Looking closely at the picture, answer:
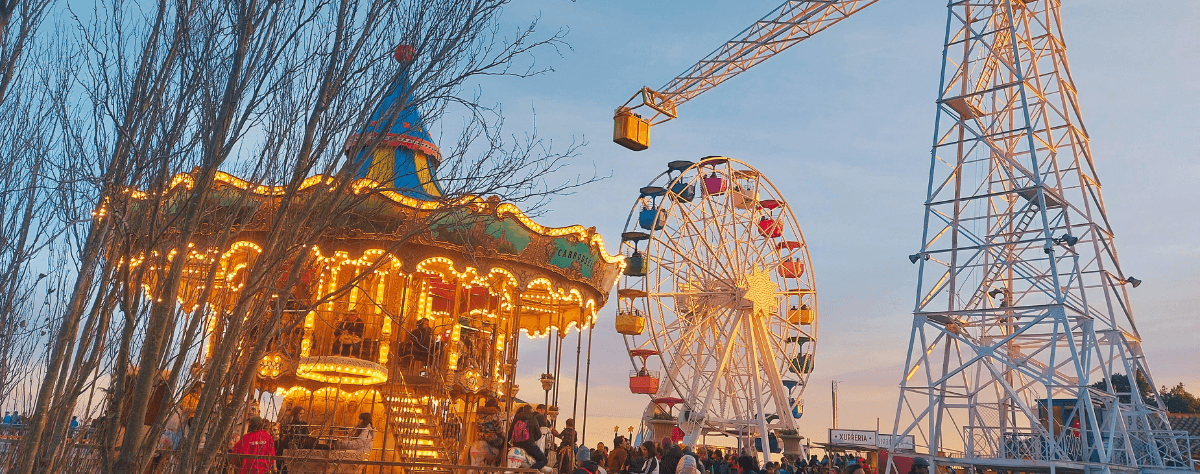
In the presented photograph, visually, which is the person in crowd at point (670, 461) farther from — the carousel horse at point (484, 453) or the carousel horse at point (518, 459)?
the carousel horse at point (484, 453)

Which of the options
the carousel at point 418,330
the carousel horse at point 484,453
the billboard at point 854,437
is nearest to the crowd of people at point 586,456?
the carousel horse at point 484,453

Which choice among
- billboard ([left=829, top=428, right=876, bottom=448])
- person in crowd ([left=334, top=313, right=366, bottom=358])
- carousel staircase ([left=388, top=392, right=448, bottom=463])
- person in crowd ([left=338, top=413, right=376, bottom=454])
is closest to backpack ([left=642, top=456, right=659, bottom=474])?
carousel staircase ([left=388, top=392, right=448, bottom=463])

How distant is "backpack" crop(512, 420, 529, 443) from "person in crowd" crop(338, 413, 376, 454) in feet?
5.84

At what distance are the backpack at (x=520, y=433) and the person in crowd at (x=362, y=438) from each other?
1.78 m

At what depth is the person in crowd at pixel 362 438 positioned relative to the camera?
10.8 meters

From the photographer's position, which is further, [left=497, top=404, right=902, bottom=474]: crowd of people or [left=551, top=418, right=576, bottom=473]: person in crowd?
[left=551, top=418, right=576, bottom=473]: person in crowd

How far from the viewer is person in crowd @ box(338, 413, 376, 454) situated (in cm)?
1077

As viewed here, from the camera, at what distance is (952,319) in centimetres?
1927

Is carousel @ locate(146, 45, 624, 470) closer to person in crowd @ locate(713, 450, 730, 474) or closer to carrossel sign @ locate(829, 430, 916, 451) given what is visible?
person in crowd @ locate(713, 450, 730, 474)

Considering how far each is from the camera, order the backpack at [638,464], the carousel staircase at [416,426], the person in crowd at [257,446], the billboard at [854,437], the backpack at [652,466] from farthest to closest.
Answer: the billboard at [854,437]
the carousel staircase at [416,426]
the backpack at [638,464]
the backpack at [652,466]
the person in crowd at [257,446]

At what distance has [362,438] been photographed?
431 inches

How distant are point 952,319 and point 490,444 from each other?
1193 cm

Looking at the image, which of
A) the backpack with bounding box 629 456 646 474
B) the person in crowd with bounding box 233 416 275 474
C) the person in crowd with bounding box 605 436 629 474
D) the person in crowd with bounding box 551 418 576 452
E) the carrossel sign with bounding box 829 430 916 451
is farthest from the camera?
the carrossel sign with bounding box 829 430 916 451

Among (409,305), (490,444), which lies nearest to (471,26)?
(490,444)
